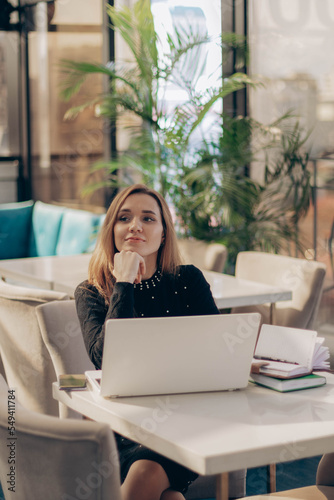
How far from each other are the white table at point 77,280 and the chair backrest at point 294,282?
15 cm

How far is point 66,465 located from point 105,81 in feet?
18.4

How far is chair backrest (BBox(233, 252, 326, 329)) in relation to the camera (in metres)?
3.66

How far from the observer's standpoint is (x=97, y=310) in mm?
2316

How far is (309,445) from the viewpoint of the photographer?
1.61 metres

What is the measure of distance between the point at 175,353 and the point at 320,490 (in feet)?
1.84

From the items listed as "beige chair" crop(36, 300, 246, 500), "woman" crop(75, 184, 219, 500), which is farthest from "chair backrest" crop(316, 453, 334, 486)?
"beige chair" crop(36, 300, 246, 500)

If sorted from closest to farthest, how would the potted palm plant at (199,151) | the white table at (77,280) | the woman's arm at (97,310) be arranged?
the woman's arm at (97,310) → the white table at (77,280) → the potted palm plant at (199,151)

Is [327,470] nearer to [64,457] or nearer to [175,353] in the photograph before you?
[175,353]

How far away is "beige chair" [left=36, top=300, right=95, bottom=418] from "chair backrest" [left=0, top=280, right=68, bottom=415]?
0.11m


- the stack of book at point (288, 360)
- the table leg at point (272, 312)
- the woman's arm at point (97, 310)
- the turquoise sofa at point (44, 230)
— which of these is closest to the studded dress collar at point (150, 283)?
the woman's arm at point (97, 310)

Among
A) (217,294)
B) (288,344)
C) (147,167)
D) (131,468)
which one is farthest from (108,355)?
(147,167)

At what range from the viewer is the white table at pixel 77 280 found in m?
3.46

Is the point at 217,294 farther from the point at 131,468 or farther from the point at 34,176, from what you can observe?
the point at 34,176

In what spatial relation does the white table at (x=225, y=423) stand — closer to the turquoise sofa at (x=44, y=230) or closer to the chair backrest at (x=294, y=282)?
the chair backrest at (x=294, y=282)
